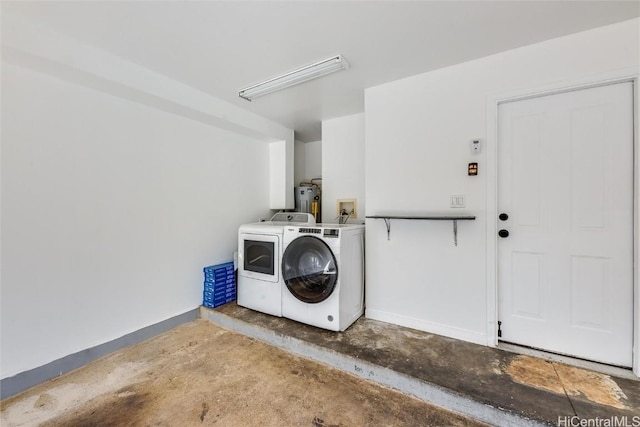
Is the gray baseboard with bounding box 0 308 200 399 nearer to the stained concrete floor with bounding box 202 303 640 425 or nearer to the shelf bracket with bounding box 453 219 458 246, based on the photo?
the stained concrete floor with bounding box 202 303 640 425

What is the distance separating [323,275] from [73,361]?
2157 mm

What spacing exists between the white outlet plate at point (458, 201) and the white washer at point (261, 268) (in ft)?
4.80

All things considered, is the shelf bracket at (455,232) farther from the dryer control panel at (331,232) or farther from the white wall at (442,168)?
the dryer control panel at (331,232)

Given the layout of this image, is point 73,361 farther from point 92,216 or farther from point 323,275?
point 323,275

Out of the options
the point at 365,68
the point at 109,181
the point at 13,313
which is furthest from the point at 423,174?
the point at 13,313

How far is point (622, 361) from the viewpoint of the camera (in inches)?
72.1

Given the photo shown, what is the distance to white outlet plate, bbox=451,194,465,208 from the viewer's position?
2.25 m

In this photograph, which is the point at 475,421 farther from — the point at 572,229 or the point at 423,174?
the point at 423,174

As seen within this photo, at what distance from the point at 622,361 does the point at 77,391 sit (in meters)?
3.96

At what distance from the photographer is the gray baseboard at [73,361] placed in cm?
176

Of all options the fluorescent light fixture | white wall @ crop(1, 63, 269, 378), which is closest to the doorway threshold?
the fluorescent light fixture

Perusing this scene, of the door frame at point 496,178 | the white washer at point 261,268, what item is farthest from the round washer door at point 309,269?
the door frame at point 496,178

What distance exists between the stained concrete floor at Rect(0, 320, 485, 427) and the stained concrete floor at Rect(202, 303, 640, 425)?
0.14 meters

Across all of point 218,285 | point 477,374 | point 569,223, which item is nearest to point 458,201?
point 569,223
